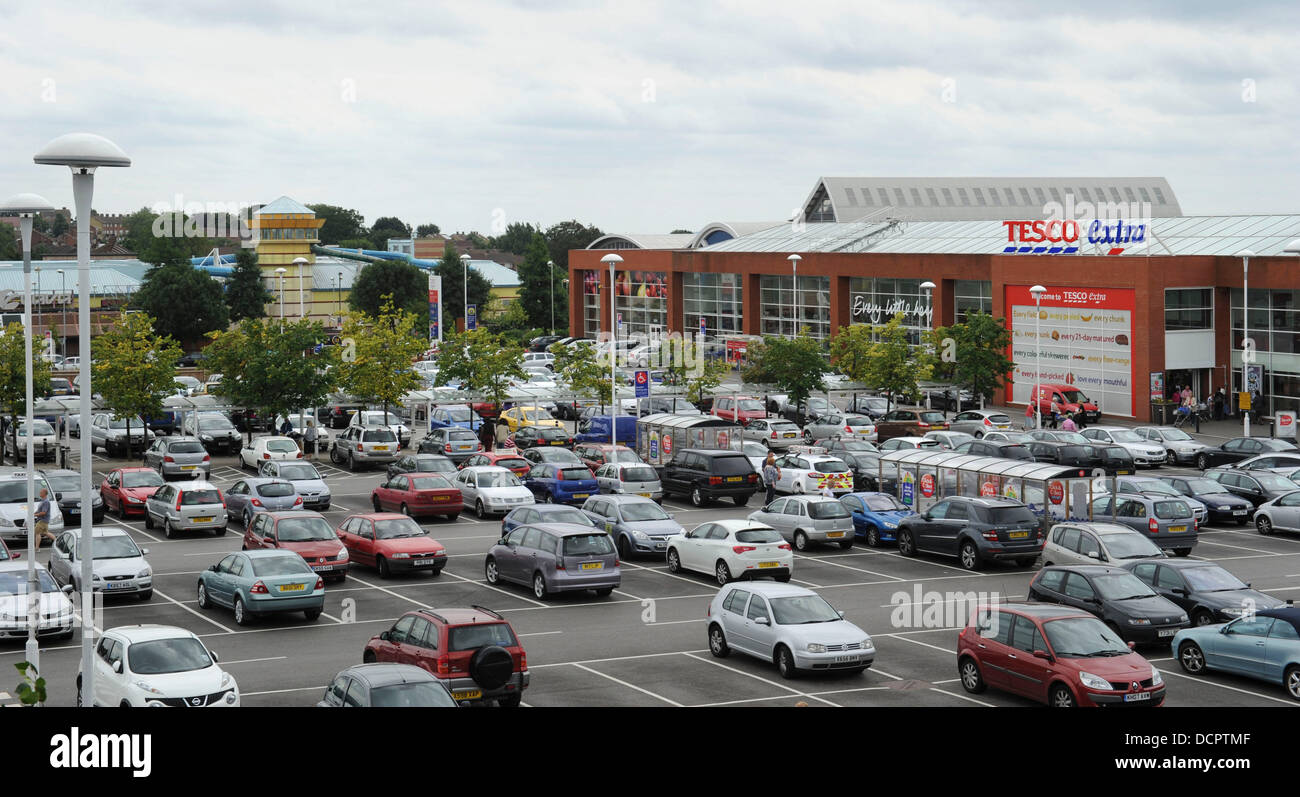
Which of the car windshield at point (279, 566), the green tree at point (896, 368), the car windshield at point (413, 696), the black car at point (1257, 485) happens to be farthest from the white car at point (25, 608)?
the green tree at point (896, 368)

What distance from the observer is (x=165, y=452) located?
43469 mm

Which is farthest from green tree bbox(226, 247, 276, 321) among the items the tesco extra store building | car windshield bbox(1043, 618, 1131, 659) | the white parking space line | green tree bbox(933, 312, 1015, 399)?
car windshield bbox(1043, 618, 1131, 659)

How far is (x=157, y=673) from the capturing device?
17328 mm

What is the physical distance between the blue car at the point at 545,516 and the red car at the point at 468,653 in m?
10.6

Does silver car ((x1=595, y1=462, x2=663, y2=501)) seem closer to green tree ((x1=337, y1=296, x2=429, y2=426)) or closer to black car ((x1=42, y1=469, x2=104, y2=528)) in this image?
black car ((x1=42, y1=469, x2=104, y2=528))

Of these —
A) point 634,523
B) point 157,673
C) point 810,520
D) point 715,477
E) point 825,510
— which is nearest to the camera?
point 157,673

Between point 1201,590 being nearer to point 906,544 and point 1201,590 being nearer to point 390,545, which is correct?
point 906,544

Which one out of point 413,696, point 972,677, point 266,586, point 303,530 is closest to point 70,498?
point 303,530

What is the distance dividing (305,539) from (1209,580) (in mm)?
16695

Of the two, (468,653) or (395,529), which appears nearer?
(468,653)

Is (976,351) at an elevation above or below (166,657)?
above
